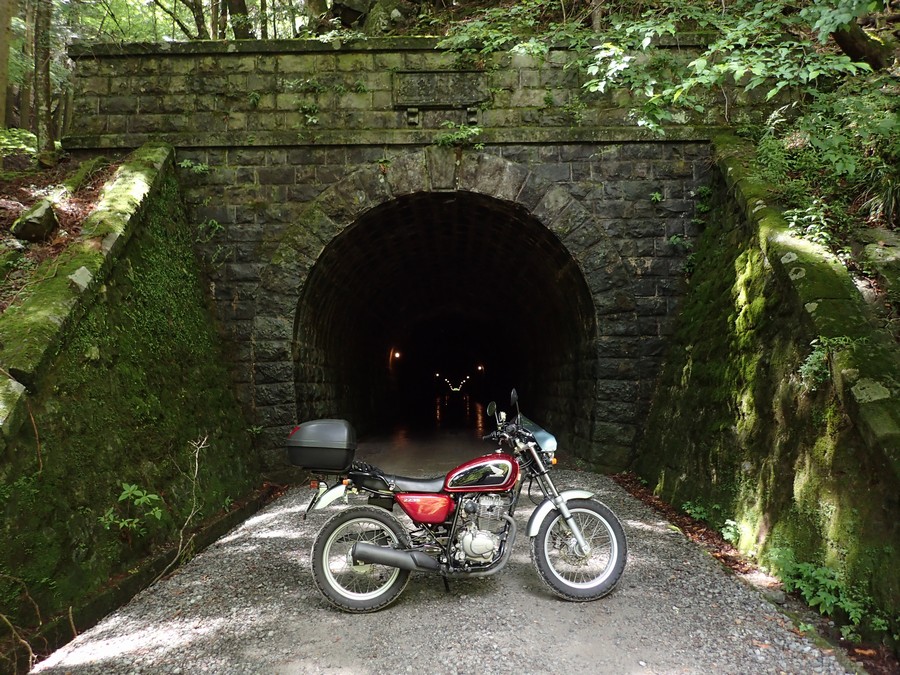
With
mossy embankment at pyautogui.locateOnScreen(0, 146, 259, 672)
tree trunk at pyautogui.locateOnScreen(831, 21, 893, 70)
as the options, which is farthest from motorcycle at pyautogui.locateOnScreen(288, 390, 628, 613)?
tree trunk at pyautogui.locateOnScreen(831, 21, 893, 70)

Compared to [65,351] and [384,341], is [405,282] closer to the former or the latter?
[384,341]

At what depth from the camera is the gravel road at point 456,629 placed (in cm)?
267

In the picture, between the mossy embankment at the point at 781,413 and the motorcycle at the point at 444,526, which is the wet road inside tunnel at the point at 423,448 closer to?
the mossy embankment at the point at 781,413

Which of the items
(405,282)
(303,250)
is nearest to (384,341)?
(405,282)

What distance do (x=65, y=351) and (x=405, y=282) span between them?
816 cm

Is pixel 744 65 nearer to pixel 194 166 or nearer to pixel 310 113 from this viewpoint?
pixel 310 113

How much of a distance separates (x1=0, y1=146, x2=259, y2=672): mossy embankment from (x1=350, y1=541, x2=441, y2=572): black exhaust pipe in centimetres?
157

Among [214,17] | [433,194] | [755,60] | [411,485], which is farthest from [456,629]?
[214,17]

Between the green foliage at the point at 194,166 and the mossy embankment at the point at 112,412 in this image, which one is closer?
the mossy embankment at the point at 112,412

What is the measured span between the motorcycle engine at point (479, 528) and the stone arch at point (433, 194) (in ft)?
12.2

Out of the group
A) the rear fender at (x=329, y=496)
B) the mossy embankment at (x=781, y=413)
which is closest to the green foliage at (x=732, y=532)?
the mossy embankment at (x=781, y=413)

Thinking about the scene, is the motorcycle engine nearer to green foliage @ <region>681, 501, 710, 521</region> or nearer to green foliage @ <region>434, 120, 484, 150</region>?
green foliage @ <region>681, 501, 710, 521</region>

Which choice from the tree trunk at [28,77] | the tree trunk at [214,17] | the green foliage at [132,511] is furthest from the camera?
the tree trunk at [214,17]

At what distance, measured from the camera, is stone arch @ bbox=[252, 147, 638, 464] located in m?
6.59
